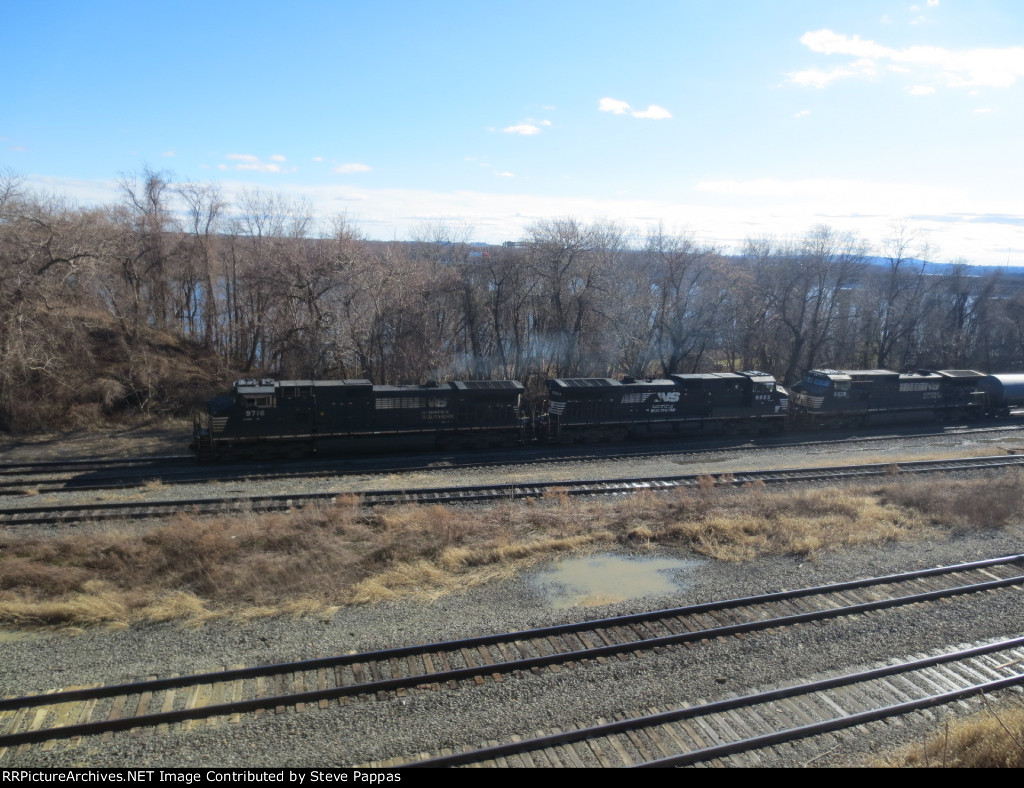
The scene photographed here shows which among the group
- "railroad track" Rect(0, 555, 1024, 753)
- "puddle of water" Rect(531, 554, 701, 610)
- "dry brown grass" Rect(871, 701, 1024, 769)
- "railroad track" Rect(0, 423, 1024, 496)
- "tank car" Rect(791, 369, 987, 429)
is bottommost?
"railroad track" Rect(0, 423, 1024, 496)

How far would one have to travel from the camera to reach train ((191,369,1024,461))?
878 inches

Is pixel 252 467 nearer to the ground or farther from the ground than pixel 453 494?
nearer to the ground

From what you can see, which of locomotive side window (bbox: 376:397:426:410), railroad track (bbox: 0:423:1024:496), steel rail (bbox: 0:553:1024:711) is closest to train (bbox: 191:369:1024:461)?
locomotive side window (bbox: 376:397:426:410)

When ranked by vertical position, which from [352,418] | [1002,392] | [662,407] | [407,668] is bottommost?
[407,668]

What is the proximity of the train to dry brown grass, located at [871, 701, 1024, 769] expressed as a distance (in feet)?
60.5

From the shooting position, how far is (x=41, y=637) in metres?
10.3

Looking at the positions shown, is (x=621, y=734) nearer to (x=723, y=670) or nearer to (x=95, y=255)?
(x=723, y=670)

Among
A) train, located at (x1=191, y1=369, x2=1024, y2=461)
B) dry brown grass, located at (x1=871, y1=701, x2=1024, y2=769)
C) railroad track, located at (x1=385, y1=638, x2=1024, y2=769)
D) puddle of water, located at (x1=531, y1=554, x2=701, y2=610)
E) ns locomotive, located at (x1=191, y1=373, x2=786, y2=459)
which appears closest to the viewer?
dry brown grass, located at (x1=871, y1=701, x2=1024, y2=769)

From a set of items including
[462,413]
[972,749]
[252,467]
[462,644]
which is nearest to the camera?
[972,749]

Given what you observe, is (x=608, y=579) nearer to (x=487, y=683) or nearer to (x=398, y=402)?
(x=487, y=683)

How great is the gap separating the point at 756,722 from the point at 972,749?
2390 millimetres

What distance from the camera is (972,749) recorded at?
7.44 metres

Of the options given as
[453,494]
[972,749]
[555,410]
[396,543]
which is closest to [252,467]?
[453,494]

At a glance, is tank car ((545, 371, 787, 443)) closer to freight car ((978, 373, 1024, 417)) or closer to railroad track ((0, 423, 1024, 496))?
railroad track ((0, 423, 1024, 496))
